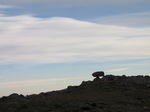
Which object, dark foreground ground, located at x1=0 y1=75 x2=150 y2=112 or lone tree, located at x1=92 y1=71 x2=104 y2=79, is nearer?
dark foreground ground, located at x1=0 y1=75 x2=150 y2=112

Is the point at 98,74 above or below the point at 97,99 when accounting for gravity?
above

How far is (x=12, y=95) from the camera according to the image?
3041 cm

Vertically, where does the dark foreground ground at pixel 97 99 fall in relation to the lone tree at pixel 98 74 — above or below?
below

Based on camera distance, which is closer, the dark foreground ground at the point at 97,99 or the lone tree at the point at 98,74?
the dark foreground ground at the point at 97,99

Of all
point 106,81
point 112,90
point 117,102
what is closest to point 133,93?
point 112,90

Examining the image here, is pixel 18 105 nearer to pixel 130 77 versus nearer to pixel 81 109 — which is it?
pixel 81 109

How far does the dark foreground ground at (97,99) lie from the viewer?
68.5ft

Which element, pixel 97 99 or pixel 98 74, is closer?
pixel 97 99

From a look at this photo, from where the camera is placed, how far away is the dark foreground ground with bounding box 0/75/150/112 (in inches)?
822

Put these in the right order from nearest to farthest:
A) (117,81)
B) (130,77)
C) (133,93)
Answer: (133,93) → (117,81) → (130,77)

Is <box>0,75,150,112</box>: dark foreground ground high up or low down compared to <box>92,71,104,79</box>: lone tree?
down

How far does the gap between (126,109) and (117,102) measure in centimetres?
298

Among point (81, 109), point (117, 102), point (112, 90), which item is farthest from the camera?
point (112, 90)

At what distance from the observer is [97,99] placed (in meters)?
25.4
